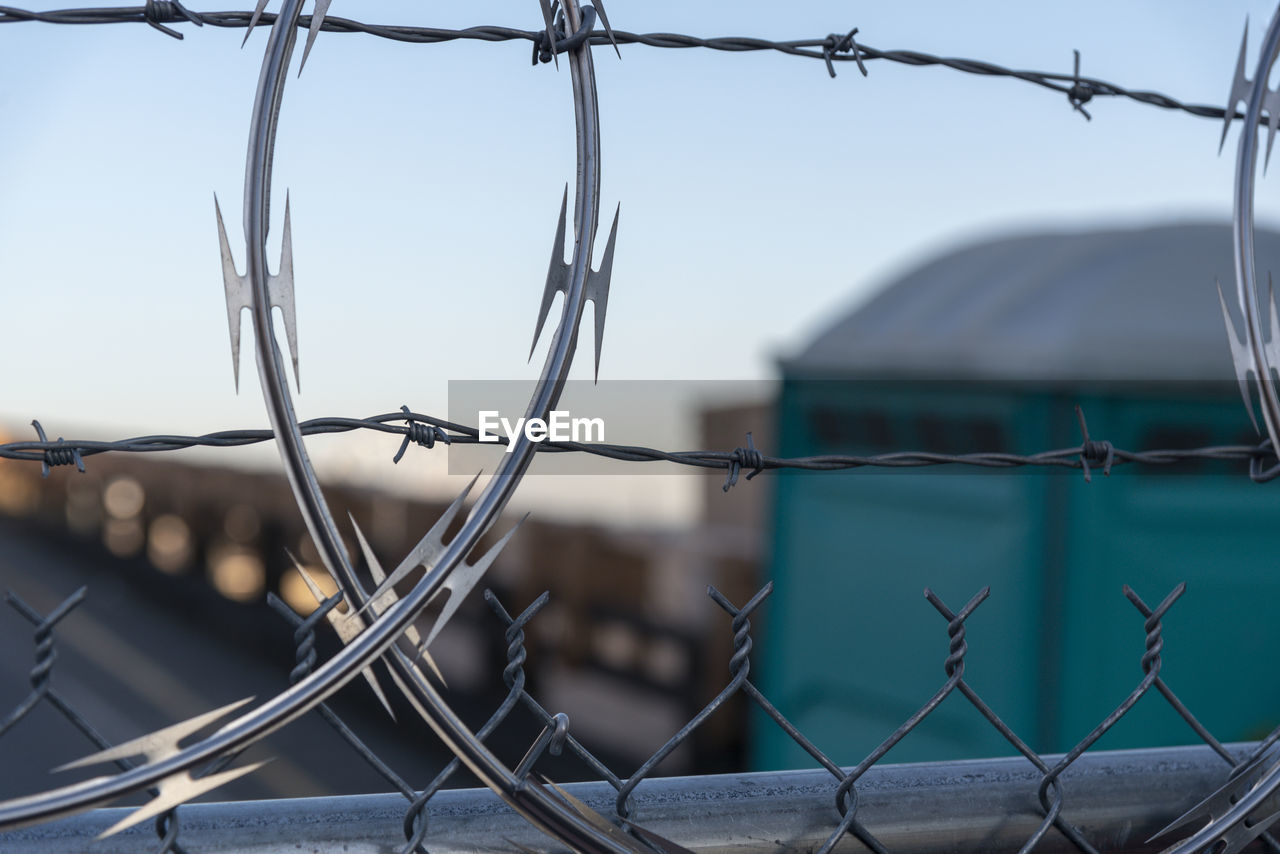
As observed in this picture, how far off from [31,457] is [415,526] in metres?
7.65

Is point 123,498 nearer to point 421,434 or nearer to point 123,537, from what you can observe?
point 123,537

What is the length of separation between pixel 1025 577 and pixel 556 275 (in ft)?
8.96

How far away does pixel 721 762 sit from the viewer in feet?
18.0

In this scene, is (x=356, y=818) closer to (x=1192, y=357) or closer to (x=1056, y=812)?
(x=1056, y=812)

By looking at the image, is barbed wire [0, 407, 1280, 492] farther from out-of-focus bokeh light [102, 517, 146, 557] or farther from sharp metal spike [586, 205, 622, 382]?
out-of-focus bokeh light [102, 517, 146, 557]

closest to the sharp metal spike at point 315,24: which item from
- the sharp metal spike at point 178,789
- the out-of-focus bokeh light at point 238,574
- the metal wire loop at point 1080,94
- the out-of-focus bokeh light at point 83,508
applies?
the sharp metal spike at point 178,789

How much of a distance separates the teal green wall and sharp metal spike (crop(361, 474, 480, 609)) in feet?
8.85

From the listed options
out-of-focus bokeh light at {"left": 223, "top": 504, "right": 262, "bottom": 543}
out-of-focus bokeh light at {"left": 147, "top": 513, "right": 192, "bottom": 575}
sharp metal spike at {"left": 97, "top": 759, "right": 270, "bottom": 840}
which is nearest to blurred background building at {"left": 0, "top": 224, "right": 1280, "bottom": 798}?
sharp metal spike at {"left": 97, "top": 759, "right": 270, "bottom": 840}

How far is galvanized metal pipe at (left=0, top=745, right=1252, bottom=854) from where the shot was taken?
2.94 feet

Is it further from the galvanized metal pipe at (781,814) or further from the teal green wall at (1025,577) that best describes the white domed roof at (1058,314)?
the galvanized metal pipe at (781,814)

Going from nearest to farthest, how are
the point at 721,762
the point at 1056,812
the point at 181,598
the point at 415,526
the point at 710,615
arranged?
the point at 1056,812
the point at 721,762
the point at 710,615
the point at 415,526
the point at 181,598

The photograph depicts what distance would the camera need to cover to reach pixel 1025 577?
10.5 feet

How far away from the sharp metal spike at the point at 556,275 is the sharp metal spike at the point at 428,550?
0.16m

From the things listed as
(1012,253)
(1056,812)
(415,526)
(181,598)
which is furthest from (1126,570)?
(181,598)
